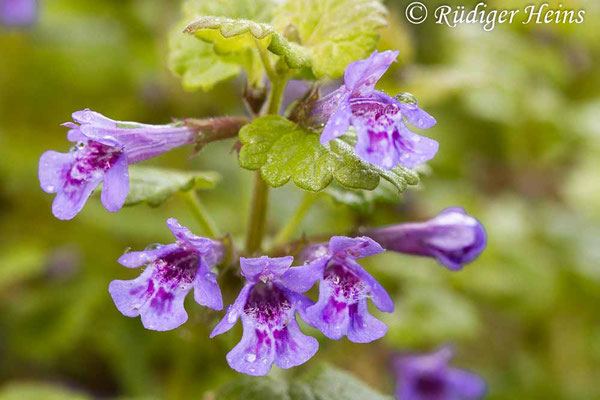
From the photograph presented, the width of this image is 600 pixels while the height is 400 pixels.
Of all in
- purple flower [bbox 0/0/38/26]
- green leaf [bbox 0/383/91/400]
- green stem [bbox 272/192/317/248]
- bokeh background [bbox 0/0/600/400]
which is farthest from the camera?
purple flower [bbox 0/0/38/26]

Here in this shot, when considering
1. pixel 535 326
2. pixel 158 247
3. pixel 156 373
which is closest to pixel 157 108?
pixel 156 373

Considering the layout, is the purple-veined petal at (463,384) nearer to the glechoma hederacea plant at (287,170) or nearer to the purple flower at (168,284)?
the glechoma hederacea plant at (287,170)

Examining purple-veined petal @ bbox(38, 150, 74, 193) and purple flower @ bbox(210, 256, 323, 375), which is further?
purple-veined petal @ bbox(38, 150, 74, 193)

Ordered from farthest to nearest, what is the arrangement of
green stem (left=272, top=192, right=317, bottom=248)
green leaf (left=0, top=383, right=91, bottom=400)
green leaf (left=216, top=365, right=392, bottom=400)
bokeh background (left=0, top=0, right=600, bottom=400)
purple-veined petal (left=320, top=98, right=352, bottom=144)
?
bokeh background (left=0, top=0, right=600, bottom=400) < green leaf (left=0, top=383, right=91, bottom=400) < green stem (left=272, top=192, right=317, bottom=248) < green leaf (left=216, top=365, right=392, bottom=400) < purple-veined petal (left=320, top=98, right=352, bottom=144)

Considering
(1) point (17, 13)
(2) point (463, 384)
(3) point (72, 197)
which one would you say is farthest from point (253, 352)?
(1) point (17, 13)

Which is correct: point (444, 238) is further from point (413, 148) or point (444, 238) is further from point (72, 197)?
point (72, 197)

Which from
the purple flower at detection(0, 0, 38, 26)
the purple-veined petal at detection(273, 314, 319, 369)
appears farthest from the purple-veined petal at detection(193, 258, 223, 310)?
the purple flower at detection(0, 0, 38, 26)

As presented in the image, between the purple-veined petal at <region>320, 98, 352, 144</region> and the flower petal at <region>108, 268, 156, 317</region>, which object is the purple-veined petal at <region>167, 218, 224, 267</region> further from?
the purple-veined petal at <region>320, 98, 352, 144</region>
